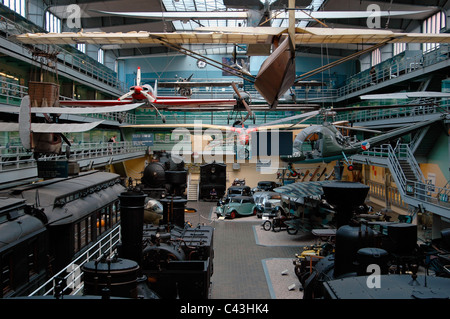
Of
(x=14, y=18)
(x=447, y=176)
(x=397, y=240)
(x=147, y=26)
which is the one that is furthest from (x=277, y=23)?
(x=397, y=240)

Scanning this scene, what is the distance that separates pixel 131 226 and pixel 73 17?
75.7ft

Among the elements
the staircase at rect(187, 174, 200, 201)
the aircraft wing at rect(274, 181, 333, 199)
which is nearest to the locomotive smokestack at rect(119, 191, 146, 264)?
the aircraft wing at rect(274, 181, 333, 199)

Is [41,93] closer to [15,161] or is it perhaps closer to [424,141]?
[15,161]

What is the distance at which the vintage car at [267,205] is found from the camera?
80.6 feet

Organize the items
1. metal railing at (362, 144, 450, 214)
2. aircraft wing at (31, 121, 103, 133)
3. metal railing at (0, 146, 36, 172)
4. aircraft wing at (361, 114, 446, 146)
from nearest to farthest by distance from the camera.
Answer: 1. aircraft wing at (31, 121, 103, 133)
2. metal railing at (0, 146, 36, 172)
3. metal railing at (362, 144, 450, 214)
4. aircraft wing at (361, 114, 446, 146)

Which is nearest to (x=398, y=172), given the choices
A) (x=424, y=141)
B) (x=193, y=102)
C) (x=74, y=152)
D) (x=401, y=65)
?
(x=424, y=141)

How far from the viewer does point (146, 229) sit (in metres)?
12.4

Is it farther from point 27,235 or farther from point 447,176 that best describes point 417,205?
point 27,235

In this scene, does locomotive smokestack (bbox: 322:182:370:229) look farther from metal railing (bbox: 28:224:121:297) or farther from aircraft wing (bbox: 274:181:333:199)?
aircraft wing (bbox: 274:181:333:199)

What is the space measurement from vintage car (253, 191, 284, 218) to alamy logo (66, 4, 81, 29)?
18100mm

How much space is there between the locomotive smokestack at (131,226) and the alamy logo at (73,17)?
2198 cm

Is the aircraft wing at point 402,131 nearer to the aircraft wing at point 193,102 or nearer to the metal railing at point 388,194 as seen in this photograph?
the metal railing at point 388,194

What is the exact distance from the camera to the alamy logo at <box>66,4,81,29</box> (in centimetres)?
2572

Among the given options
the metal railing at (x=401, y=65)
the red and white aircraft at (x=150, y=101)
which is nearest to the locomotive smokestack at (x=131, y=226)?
the red and white aircraft at (x=150, y=101)
